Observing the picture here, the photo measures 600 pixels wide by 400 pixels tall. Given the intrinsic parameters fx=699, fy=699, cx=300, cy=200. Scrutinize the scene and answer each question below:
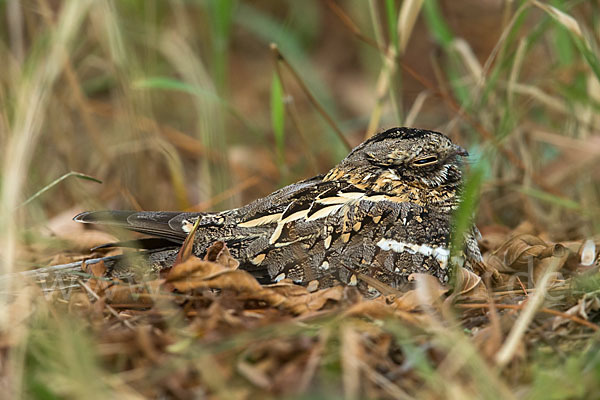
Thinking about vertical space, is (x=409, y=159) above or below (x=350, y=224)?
above

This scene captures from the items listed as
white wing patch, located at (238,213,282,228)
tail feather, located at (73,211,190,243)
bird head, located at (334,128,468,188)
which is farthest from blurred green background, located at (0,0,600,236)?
white wing patch, located at (238,213,282,228)

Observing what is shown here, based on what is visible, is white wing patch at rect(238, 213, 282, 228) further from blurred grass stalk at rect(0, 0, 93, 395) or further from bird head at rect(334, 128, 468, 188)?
blurred grass stalk at rect(0, 0, 93, 395)

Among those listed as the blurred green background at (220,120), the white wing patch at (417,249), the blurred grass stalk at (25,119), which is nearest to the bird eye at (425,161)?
the blurred green background at (220,120)

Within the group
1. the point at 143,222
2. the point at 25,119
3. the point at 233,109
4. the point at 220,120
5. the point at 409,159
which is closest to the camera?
the point at 143,222

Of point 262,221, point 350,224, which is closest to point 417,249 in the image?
point 350,224


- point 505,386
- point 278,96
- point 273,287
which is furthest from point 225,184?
point 505,386

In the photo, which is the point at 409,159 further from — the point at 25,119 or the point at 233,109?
the point at 25,119

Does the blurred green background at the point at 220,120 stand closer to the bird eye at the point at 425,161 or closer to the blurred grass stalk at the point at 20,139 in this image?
the blurred grass stalk at the point at 20,139
